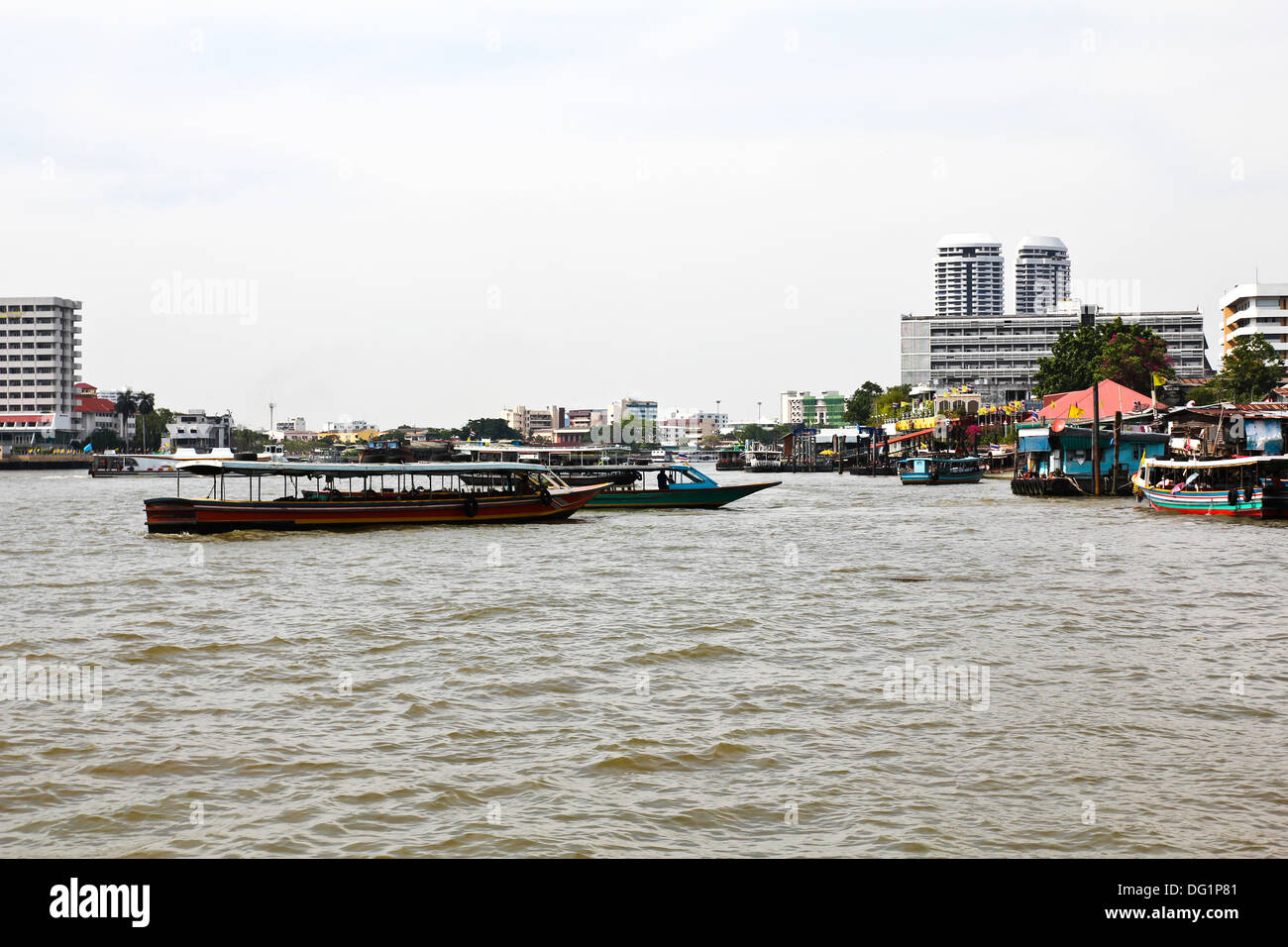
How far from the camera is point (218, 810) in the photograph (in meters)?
7.52

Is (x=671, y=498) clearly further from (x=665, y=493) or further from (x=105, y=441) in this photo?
(x=105, y=441)

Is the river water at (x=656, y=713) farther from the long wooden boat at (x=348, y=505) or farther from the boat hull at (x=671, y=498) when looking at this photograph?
the boat hull at (x=671, y=498)

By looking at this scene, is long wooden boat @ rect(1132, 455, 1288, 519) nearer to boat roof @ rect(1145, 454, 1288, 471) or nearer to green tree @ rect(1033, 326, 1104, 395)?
boat roof @ rect(1145, 454, 1288, 471)

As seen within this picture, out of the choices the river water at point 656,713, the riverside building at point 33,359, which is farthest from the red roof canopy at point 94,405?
the river water at point 656,713

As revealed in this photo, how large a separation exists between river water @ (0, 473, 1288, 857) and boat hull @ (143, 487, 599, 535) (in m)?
9.07

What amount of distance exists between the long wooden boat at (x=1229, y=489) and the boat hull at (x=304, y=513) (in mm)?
23395

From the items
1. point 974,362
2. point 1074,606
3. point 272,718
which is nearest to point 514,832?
point 272,718

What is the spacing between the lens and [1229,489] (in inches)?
1374

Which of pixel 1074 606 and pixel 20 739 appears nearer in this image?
pixel 20 739

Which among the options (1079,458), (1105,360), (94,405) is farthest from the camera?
(94,405)

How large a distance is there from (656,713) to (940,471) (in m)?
64.2

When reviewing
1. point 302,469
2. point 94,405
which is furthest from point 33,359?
point 302,469
